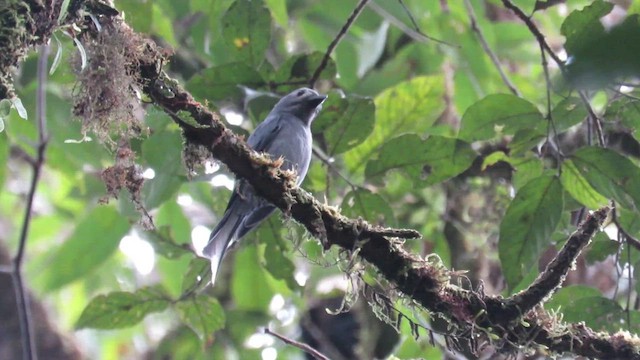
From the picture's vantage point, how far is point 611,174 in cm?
256

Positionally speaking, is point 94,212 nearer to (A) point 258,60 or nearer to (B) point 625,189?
(A) point 258,60

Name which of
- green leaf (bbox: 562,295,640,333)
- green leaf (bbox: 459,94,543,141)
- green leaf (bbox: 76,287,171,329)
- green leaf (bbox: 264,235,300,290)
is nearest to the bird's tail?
green leaf (bbox: 264,235,300,290)

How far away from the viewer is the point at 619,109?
109 inches

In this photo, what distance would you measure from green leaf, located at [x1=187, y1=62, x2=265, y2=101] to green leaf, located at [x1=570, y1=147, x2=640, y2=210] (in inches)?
54.7

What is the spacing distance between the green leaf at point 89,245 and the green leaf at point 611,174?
7.53 feet

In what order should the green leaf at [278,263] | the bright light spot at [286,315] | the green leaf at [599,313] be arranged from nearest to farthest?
the green leaf at [599,313]
the green leaf at [278,263]
the bright light spot at [286,315]

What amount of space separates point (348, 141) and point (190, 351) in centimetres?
157

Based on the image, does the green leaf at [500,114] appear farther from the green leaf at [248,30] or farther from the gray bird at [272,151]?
the green leaf at [248,30]

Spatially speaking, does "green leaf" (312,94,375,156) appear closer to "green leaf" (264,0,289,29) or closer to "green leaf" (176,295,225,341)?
"green leaf" (264,0,289,29)

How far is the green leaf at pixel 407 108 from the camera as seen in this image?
11.4 ft

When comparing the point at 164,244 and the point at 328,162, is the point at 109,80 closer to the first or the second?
the point at 328,162

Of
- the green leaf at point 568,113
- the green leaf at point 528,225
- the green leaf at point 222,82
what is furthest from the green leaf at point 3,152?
the green leaf at point 568,113

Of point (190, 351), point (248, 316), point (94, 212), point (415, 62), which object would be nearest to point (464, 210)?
point (415, 62)

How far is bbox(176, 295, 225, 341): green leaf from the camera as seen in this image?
338cm
